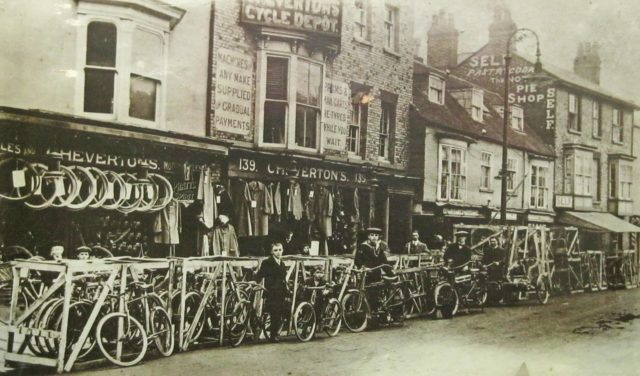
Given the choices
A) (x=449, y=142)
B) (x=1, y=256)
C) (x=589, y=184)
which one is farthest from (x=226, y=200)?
(x=589, y=184)

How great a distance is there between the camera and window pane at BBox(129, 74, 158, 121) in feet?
16.7

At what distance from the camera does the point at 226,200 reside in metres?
5.80

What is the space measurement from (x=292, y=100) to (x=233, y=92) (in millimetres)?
621

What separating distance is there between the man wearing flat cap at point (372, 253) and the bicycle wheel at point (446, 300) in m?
1.26

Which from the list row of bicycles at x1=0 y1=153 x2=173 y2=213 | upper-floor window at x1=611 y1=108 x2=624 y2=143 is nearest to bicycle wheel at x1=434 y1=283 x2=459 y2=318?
upper-floor window at x1=611 y1=108 x2=624 y2=143

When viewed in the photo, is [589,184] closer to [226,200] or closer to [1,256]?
[226,200]

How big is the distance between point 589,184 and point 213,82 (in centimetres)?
495

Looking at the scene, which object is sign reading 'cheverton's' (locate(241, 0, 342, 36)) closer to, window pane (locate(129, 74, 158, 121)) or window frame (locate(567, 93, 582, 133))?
window pane (locate(129, 74, 158, 121))

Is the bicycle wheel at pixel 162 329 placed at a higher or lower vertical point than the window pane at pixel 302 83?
lower

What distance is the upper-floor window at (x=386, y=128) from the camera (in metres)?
6.84

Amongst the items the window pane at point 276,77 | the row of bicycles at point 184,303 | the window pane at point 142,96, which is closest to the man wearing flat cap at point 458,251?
the row of bicycles at point 184,303

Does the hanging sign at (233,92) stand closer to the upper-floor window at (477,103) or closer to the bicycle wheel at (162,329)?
the bicycle wheel at (162,329)

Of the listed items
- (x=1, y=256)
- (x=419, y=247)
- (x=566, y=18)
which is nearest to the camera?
(x=1, y=256)

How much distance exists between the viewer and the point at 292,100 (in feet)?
20.3
